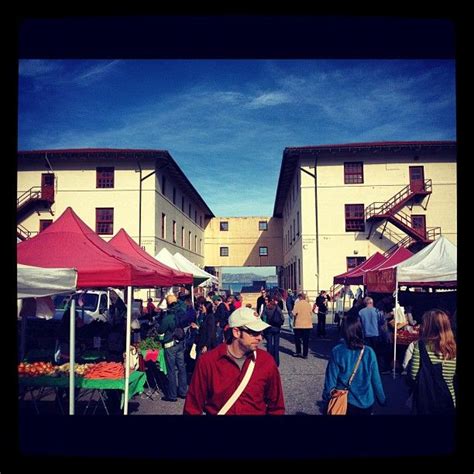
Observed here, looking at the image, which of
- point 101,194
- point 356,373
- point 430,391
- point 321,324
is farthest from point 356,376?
point 101,194

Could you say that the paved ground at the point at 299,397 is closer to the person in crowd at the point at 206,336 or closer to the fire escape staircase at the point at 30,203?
the person in crowd at the point at 206,336

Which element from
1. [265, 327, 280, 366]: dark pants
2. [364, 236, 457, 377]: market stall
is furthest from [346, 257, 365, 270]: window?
[265, 327, 280, 366]: dark pants

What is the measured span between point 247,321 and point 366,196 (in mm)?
26039

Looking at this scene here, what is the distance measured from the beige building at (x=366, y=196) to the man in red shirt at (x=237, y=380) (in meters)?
24.1

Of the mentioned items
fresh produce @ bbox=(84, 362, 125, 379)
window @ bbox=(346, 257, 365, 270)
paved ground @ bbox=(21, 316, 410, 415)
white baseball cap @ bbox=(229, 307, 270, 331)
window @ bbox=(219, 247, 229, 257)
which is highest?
window @ bbox=(219, 247, 229, 257)

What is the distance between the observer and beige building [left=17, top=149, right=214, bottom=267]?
1054 inches

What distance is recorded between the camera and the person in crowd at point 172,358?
24.8 ft

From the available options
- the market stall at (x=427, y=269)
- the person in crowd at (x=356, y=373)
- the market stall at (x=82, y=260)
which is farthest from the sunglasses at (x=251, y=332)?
the market stall at (x=427, y=269)

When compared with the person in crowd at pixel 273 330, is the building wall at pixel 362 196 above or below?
above

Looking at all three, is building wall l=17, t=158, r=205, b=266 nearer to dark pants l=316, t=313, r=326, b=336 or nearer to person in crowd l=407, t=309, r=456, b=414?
dark pants l=316, t=313, r=326, b=336

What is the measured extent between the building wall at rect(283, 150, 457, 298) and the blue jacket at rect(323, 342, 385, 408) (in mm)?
23491

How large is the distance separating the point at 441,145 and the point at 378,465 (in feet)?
90.2
